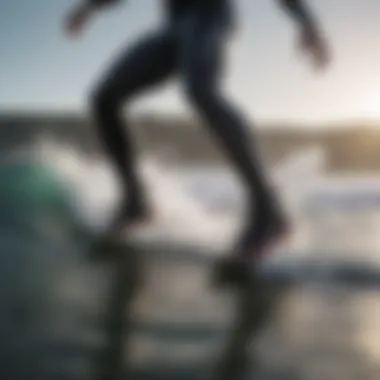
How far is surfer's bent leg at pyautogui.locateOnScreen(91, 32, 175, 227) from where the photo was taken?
3.69 feet

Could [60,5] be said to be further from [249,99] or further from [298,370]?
[298,370]

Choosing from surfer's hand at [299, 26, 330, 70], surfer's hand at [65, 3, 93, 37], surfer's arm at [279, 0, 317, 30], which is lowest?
surfer's hand at [299, 26, 330, 70]

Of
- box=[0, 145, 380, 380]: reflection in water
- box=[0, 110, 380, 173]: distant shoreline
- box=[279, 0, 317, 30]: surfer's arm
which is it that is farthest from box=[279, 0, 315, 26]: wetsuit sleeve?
box=[0, 145, 380, 380]: reflection in water

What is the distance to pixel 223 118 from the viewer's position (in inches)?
44.2

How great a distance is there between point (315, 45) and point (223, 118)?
171 mm

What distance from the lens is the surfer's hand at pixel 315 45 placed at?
113 cm

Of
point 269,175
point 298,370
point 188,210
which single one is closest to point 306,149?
point 269,175

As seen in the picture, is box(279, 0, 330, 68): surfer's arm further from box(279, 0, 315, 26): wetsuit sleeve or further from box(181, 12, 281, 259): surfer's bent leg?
box(181, 12, 281, 259): surfer's bent leg

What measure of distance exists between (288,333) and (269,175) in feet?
0.73

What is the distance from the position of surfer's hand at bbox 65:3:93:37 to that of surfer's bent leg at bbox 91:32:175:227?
0.08 meters

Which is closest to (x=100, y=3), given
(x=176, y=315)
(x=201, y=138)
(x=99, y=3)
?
(x=99, y=3)

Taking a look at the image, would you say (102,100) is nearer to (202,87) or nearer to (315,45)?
(202,87)

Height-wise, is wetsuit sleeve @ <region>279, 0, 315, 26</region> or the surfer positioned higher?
wetsuit sleeve @ <region>279, 0, 315, 26</region>

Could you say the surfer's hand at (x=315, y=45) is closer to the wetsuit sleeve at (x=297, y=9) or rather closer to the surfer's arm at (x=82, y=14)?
the wetsuit sleeve at (x=297, y=9)
